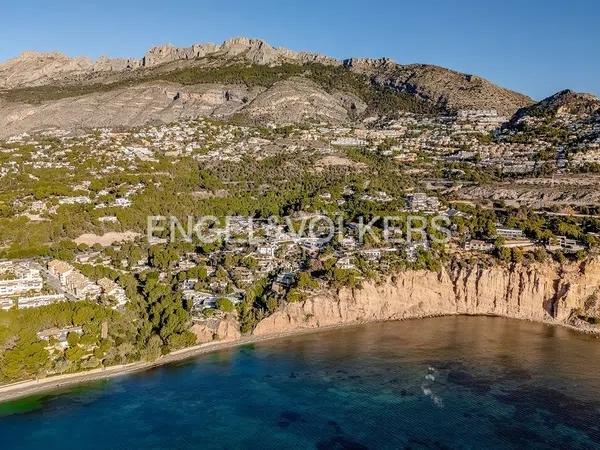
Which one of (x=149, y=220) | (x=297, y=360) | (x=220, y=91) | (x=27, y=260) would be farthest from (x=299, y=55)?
(x=297, y=360)

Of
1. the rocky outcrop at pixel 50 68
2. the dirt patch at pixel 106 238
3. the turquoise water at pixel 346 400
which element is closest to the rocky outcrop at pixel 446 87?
the rocky outcrop at pixel 50 68

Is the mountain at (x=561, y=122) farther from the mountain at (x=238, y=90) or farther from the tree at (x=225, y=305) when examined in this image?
the tree at (x=225, y=305)

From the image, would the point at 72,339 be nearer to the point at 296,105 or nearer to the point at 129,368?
the point at 129,368

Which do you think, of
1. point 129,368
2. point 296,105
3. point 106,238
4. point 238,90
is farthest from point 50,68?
point 129,368

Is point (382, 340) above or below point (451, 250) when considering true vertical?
below

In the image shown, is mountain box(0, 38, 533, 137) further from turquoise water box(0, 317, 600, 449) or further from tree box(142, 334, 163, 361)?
turquoise water box(0, 317, 600, 449)

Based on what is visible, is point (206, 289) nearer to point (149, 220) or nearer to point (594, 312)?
point (149, 220)

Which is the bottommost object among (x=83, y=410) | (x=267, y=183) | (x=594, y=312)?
(x=83, y=410)
